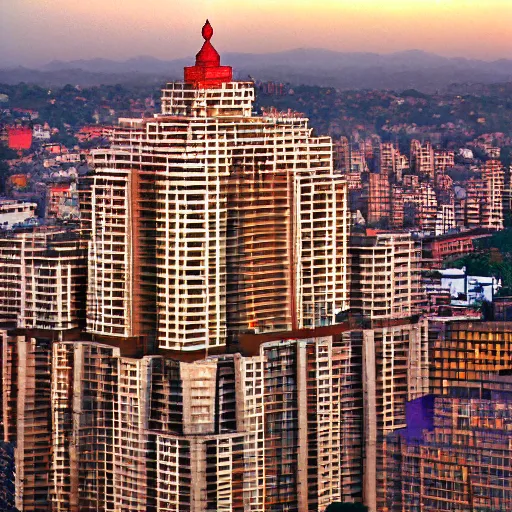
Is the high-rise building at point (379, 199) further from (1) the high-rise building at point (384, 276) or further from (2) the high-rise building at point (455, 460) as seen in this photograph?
(2) the high-rise building at point (455, 460)

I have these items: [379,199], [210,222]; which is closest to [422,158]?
[379,199]

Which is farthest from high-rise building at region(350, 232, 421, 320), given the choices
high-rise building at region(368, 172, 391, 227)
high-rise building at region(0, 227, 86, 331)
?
high-rise building at region(0, 227, 86, 331)

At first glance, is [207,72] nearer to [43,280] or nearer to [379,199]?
[43,280]

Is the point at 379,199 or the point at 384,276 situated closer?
the point at 384,276

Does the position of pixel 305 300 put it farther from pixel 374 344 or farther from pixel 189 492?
pixel 189 492

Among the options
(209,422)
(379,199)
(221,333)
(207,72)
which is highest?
(207,72)

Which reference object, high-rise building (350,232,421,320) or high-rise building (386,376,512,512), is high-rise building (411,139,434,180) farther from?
high-rise building (386,376,512,512)

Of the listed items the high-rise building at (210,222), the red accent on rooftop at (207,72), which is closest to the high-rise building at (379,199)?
the high-rise building at (210,222)
